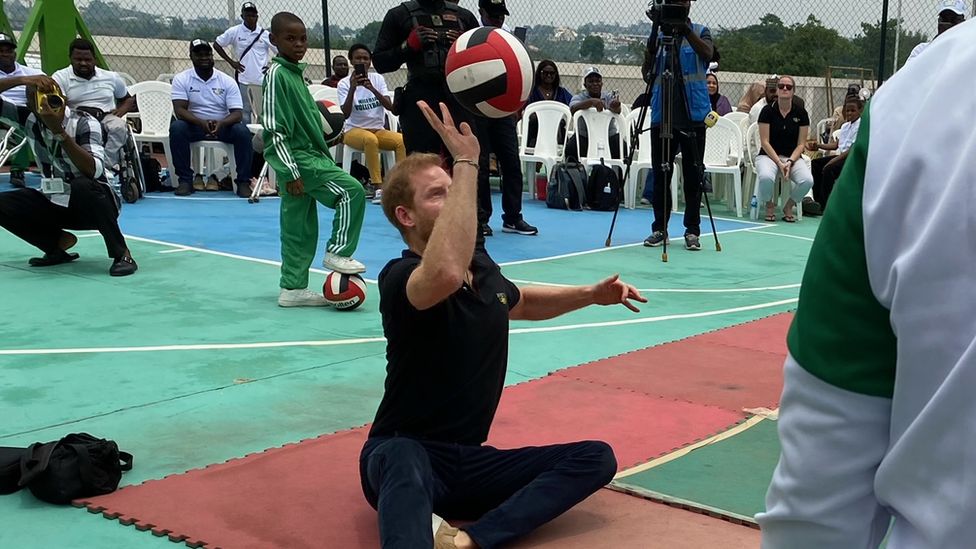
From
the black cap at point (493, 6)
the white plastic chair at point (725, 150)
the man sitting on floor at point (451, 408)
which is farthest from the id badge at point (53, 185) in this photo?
the white plastic chair at point (725, 150)

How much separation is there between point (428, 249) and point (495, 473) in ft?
2.48

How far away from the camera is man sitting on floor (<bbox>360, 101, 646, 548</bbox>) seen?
3.09 meters

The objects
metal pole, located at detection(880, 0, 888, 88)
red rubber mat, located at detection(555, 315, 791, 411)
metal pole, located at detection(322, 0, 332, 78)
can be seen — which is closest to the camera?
red rubber mat, located at detection(555, 315, 791, 411)

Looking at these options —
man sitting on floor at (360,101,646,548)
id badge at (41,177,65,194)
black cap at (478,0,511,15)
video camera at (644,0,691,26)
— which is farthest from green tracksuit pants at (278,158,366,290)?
black cap at (478,0,511,15)

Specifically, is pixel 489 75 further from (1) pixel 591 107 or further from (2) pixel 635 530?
(1) pixel 591 107

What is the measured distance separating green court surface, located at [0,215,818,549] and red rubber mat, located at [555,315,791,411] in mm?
212

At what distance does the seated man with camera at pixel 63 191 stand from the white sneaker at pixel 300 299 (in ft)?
5.07

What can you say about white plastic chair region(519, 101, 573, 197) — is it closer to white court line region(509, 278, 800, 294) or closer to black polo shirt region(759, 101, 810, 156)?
black polo shirt region(759, 101, 810, 156)

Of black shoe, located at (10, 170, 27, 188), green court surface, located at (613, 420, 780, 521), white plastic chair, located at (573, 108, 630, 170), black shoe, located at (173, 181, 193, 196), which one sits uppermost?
white plastic chair, located at (573, 108, 630, 170)

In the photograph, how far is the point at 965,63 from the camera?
101 centimetres

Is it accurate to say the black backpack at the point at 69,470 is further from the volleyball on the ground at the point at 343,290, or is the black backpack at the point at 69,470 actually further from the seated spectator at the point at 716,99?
the seated spectator at the point at 716,99

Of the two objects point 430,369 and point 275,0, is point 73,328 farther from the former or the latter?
point 275,0

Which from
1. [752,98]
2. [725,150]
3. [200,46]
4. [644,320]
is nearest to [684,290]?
[644,320]

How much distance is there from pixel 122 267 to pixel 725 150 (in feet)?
24.4
